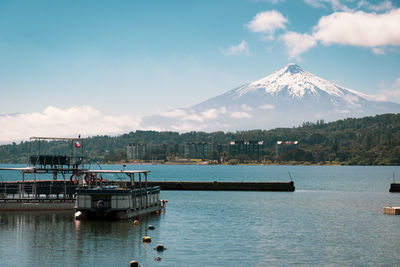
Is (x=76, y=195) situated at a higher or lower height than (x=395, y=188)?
higher

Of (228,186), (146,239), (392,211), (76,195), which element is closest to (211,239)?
(146,239)

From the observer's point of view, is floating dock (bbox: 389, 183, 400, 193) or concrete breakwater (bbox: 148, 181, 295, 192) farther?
floating dock (bbox: 389, 183, 400, 193)

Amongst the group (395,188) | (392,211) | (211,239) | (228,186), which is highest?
(228,186)

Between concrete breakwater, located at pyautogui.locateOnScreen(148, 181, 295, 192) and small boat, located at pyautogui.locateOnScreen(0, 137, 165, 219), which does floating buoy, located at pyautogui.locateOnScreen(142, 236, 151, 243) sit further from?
concrete breakwater, located at pyautogui.locateOnScreen(148, 181, 295, 192)

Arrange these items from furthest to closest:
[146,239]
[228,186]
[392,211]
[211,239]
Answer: [228,186], [392,211], [211,239], [146,239]

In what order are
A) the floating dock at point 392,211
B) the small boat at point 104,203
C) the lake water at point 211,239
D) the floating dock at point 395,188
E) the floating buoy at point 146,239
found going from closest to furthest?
the lake water at point 211,239
the floating buoy at point 146,239
the small boat at point 104,203
the floating dock at point 392,211
the floating dock at point 395,188

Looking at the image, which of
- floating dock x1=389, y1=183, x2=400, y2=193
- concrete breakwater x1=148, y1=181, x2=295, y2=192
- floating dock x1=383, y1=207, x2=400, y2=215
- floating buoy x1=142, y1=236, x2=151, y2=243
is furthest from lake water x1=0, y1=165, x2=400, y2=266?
floating dock x1=389, y1=183, x2=400, y2=193

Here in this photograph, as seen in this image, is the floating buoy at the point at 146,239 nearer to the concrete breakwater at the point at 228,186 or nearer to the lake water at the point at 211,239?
the lake water at the point at 211,239

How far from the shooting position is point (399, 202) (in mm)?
96938

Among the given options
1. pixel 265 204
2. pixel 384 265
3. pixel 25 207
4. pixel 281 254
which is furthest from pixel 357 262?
pixel 265 204

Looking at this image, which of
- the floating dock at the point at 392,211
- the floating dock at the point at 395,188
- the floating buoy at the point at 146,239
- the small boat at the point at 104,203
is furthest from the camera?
the floating dock at the point at 395,188

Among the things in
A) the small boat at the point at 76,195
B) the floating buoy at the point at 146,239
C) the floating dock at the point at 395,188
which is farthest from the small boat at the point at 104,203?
the floating dock at the point at 395,188

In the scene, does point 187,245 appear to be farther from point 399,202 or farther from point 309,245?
point 399,202

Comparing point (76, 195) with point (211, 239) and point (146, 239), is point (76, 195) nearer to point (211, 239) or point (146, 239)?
point (146, 239)
